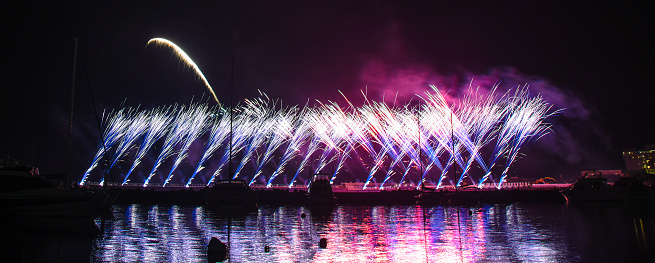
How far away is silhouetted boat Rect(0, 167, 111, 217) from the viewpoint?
2564 centimetres

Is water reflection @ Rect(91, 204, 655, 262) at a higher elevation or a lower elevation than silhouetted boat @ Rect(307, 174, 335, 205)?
lower

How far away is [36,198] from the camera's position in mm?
26188

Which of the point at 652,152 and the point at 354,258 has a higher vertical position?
the point at 652,152

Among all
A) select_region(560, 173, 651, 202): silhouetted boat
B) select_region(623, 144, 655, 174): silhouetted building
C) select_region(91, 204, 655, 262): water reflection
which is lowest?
select_region(91, 204, 655, 262): water reflection

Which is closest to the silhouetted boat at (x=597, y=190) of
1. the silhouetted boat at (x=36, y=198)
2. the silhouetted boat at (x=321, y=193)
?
the silhouetted boat at (x=321, y=193)

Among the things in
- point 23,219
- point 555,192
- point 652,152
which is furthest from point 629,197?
point 652,152

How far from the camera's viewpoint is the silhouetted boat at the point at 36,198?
2564 centimetres

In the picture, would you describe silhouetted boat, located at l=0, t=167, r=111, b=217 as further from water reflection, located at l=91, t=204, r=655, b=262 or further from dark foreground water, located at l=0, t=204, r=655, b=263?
water reflection, located at l=91, t=204, r=655, b=262

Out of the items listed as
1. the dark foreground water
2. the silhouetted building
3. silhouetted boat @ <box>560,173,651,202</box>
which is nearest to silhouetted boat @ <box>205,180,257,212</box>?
the dark foreground water

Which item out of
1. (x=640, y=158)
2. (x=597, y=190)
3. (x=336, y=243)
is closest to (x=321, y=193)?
(x=336, y=243)

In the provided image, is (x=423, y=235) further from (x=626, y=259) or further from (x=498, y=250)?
(x=626, y=259)

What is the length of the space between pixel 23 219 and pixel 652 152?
616 ft

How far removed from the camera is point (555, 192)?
216 feet

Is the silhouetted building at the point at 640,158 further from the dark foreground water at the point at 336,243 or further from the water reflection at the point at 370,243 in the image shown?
the dark foreground water at the point at 336,243
